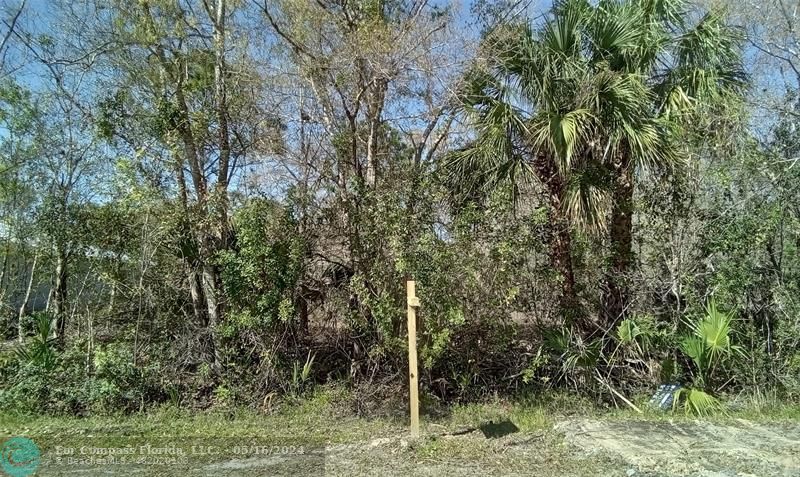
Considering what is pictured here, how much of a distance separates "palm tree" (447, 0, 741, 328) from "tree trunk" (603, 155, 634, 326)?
1 centimetres

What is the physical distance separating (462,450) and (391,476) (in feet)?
3.31

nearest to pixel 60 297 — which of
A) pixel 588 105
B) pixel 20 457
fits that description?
pixel 20 457

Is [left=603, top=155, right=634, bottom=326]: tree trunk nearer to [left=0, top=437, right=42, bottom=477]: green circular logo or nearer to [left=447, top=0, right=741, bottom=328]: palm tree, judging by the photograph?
[left=447, top=0, right=741, bottom=328]: palm tree

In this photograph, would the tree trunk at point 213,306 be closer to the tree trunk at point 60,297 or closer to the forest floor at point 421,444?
the forest floor at point 421,444

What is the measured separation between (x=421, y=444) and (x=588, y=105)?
500 cm

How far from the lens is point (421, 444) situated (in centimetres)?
565

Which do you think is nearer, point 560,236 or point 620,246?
point 560,236

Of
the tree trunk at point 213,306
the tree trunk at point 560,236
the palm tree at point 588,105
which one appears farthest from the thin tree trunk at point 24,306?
the tree trunk at point 560,236

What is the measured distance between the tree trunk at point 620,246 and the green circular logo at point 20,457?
23.5 ft

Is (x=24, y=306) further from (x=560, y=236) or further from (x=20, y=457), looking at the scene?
(x=560, y=236)

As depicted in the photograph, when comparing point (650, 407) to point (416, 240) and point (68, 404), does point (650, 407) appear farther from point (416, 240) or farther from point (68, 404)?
point (68, 404)

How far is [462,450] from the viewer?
546cm

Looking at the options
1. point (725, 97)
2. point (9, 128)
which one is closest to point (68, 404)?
point (9, 128)

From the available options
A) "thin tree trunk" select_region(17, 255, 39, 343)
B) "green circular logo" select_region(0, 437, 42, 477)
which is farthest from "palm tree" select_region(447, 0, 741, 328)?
"thin tree trunk" select_region(17, 255, 39, 343)
